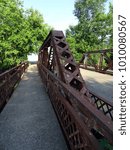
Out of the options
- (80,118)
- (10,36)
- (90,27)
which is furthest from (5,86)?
(90,27)

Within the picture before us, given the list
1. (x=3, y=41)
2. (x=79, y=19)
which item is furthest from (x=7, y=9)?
(x=79, y=19)

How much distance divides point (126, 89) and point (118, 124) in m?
0.34

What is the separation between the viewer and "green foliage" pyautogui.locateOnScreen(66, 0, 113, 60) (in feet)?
128

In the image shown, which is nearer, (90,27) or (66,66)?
(66,66)

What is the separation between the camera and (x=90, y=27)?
40.8m

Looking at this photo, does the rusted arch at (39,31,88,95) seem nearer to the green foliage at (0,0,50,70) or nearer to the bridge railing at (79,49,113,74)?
the bridge railing at (79,49,113,74)

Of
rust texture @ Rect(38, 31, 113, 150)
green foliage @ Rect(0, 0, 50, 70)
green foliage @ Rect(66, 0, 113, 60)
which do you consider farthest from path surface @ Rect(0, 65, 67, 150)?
green foliage @ Rect(66, 0, 113, 60)

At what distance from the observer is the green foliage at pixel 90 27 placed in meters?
38.9

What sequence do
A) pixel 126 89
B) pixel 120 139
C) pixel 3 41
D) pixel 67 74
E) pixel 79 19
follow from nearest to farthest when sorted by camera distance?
pixel 120 139 < pixel 126 89 < pixel 67 74 < pixel 3 41 < pixel 79 19

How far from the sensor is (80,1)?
145 ft

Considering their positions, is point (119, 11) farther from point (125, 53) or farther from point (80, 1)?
point (80, 1)

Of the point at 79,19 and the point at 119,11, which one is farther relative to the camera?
the point at 79,19

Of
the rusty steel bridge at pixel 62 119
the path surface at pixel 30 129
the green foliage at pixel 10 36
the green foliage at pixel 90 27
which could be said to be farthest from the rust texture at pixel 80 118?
the green foliage at pixel 90 27

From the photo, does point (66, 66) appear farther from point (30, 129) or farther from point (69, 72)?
point (30, 129)
